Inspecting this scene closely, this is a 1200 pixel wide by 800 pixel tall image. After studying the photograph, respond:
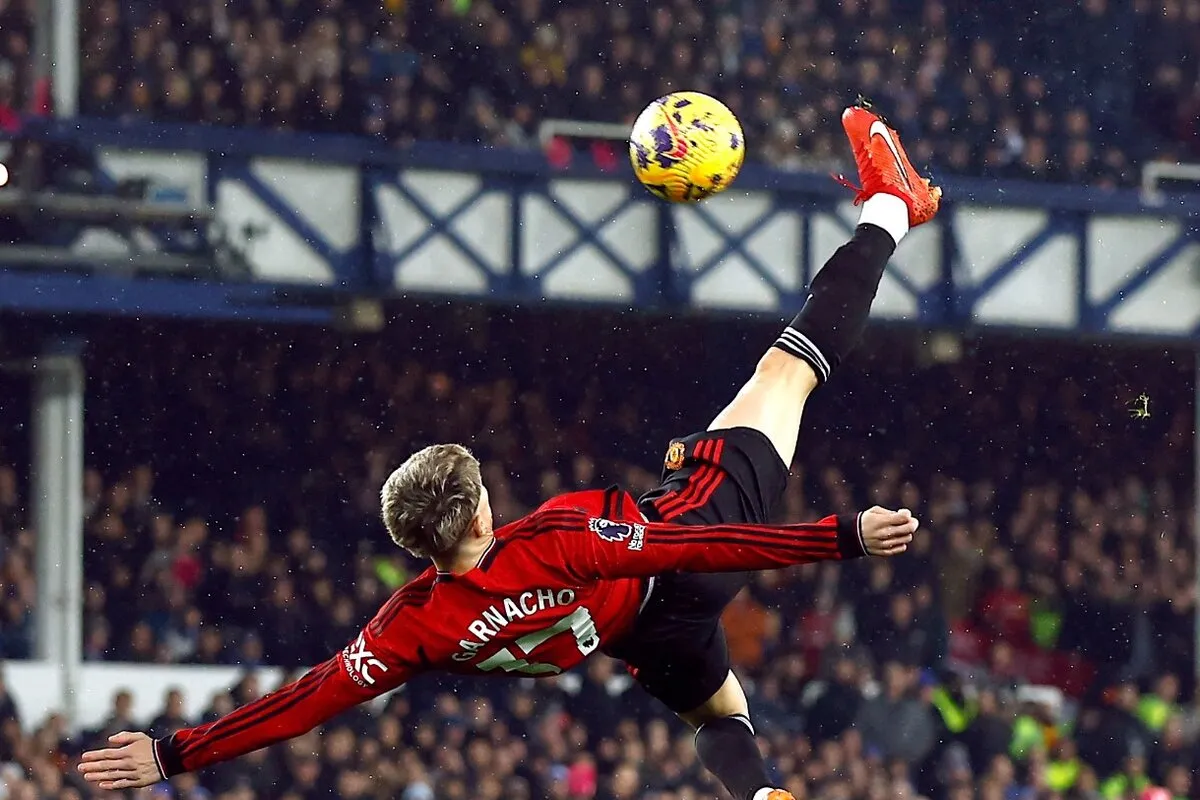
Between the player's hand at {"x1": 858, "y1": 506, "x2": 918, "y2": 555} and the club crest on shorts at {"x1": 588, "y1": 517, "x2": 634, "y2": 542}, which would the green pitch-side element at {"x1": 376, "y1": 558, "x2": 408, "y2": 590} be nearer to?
the club crest on shorts at {"x1": 588, "y1": 517, "x2": 634, "y2": 542}

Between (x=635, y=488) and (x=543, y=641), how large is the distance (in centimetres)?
993

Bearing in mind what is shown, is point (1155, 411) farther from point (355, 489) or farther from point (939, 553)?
point (355, 489)

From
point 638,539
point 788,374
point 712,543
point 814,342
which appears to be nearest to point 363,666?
point 638,539

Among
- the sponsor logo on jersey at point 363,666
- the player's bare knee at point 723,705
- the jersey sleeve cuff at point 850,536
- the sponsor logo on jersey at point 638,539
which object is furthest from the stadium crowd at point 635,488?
the jersey sleeve cuff at point 850,536

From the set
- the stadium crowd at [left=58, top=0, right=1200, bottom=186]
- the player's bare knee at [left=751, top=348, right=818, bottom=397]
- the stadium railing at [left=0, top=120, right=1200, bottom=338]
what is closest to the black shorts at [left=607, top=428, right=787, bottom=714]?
the player's bare knee at [left=751, top=348, right=818, bottom=397]

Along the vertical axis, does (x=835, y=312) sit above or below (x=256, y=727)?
above

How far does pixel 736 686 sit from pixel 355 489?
29.0ft

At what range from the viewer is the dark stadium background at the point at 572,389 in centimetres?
1474

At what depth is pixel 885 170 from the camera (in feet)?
27.9

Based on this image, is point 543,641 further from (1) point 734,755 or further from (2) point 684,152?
(2) point 684,152

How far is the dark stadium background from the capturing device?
14.7 m

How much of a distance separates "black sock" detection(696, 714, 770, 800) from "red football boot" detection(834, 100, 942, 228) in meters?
2.02

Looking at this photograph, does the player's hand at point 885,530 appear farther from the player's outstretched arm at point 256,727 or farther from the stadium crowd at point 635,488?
the stadium crowd at point 635,488

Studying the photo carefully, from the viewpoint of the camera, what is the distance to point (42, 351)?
16109 mm
